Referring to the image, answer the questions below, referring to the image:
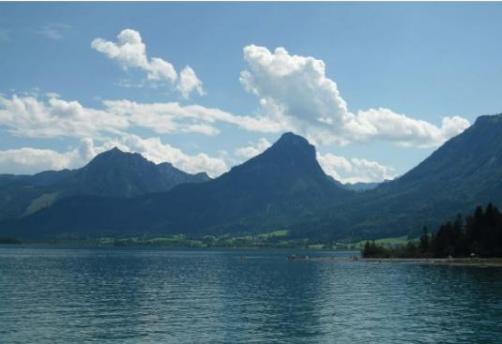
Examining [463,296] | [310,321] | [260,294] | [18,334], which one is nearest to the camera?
[18,334]

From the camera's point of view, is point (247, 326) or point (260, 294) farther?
point (260, 294)

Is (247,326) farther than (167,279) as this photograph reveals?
No

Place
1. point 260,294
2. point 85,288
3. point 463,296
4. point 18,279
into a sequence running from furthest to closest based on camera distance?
point 18,279 → point 85,288 → point 260,294 → point 463,296

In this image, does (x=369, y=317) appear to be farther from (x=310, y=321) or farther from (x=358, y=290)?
(x=358, y=290)

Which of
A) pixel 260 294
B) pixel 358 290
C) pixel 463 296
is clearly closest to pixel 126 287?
pixel 260 294

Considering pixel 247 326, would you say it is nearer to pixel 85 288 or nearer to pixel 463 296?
pixel 463 296

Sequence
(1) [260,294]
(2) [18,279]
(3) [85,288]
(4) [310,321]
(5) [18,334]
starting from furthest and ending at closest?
(2) [18,279] → (3) [85,288] → (1) [260,294] → (4) [310,321] → (5) [18,334]

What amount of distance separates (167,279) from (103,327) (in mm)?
85220

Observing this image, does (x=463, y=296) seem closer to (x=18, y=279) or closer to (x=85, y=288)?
(x=85, y=288)

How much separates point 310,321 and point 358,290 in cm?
4689

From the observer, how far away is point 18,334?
69500 mm

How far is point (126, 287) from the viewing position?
438 feet

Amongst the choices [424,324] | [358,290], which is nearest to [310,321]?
[424,324]

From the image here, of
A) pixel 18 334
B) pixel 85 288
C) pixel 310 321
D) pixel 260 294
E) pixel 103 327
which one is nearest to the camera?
pixel 18 334
